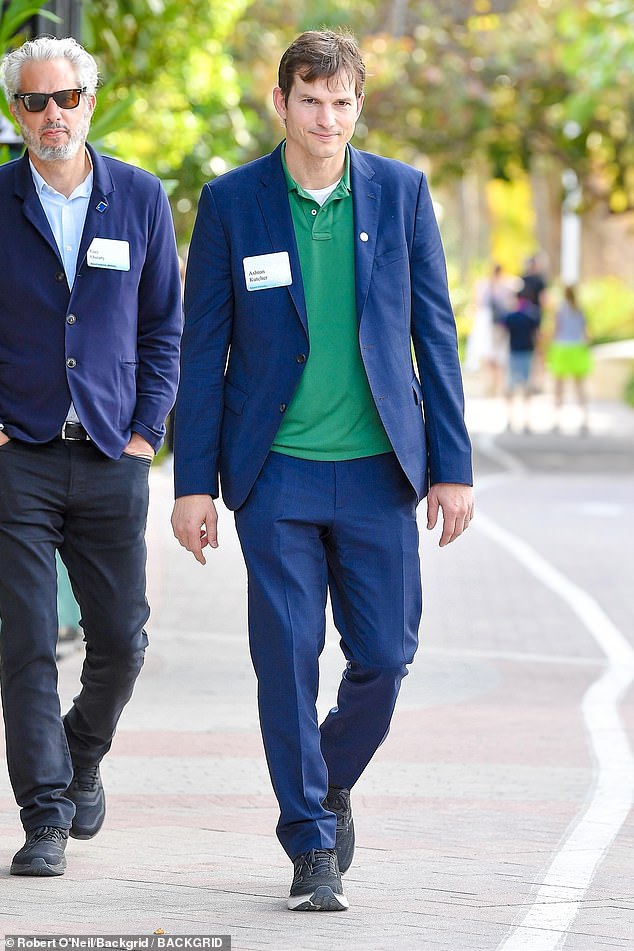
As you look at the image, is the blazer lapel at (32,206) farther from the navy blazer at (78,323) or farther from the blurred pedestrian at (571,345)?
the blurred pedestrian at (571,345)

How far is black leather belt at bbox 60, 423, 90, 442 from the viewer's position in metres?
5.00

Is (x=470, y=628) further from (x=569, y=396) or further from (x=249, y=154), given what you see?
(x=569, y=396)

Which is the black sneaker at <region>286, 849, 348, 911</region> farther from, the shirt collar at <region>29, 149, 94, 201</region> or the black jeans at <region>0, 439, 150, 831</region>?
the shirt collar at <region>29, 149, 94, 201</region>

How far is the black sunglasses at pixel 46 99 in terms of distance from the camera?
16.4 feet

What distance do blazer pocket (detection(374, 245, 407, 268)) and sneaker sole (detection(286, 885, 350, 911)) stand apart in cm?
156

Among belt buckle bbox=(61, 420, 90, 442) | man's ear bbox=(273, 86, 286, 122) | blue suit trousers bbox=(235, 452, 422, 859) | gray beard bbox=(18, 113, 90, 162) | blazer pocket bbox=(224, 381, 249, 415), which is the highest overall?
man's ear bbox=(273, 86, 286, 122)

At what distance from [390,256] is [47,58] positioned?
3.54 feet

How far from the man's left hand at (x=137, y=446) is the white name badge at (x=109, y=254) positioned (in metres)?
0.45

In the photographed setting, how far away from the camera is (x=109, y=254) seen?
16.7 feet

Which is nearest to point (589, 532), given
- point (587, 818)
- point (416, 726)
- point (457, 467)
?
point (416, 726)

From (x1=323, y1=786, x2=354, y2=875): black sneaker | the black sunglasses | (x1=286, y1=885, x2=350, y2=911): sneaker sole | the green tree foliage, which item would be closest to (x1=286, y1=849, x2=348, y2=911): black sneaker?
(x1=286, y1=885, x2=350, y2=911): sneaker sole

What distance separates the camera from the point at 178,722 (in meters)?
7.52

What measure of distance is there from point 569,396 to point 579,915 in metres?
29.4

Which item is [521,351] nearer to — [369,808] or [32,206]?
[369,808]
